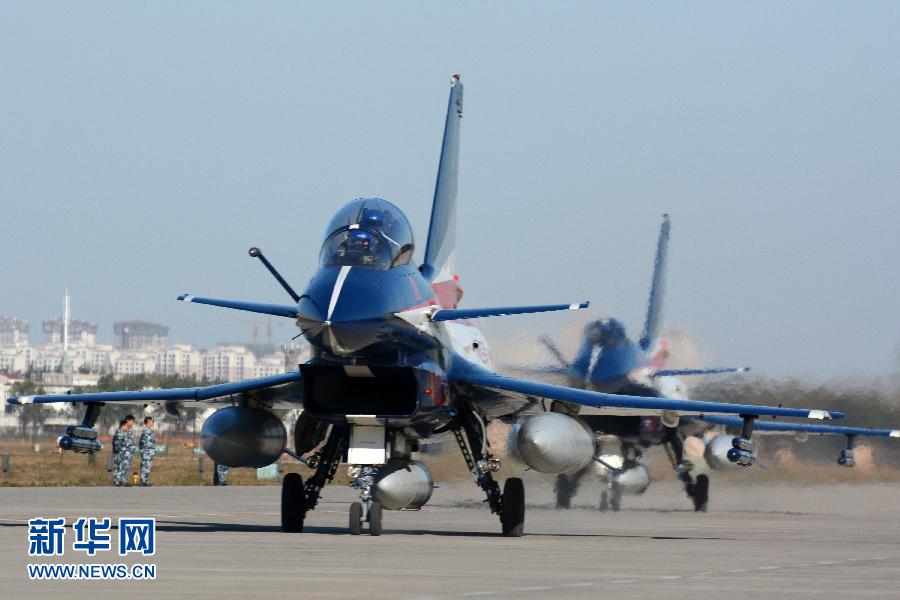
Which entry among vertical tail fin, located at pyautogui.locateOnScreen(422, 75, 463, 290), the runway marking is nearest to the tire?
vertical tail fin, located at pyautogui.locateOnScreen(422, 75, 463, 290)

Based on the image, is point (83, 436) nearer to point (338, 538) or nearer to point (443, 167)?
point (338, 538)

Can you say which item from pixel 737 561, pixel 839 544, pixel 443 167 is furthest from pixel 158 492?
pixel 737 561

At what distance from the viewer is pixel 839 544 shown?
20.7 metres

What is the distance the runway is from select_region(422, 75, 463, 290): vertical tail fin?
368 cm

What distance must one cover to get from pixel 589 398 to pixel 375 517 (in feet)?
10.0

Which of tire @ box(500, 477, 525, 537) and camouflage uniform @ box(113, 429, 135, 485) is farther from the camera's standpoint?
camouflage uniform @ box(113, 429, 135, 485)

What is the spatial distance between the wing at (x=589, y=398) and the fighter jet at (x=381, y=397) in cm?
2

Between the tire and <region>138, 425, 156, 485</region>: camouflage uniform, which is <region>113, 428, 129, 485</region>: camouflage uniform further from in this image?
the tire

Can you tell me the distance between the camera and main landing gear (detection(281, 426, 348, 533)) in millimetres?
21234

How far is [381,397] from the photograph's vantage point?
19891 mm

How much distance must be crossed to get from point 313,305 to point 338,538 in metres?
2.87

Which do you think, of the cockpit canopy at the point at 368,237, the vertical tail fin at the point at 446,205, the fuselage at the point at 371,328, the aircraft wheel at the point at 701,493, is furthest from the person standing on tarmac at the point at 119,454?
the cockpit canopy at the point at 368,237

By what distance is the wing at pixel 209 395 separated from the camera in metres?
21.7

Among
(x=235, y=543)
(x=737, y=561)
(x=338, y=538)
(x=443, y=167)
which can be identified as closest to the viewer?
(x=737, y=561)
